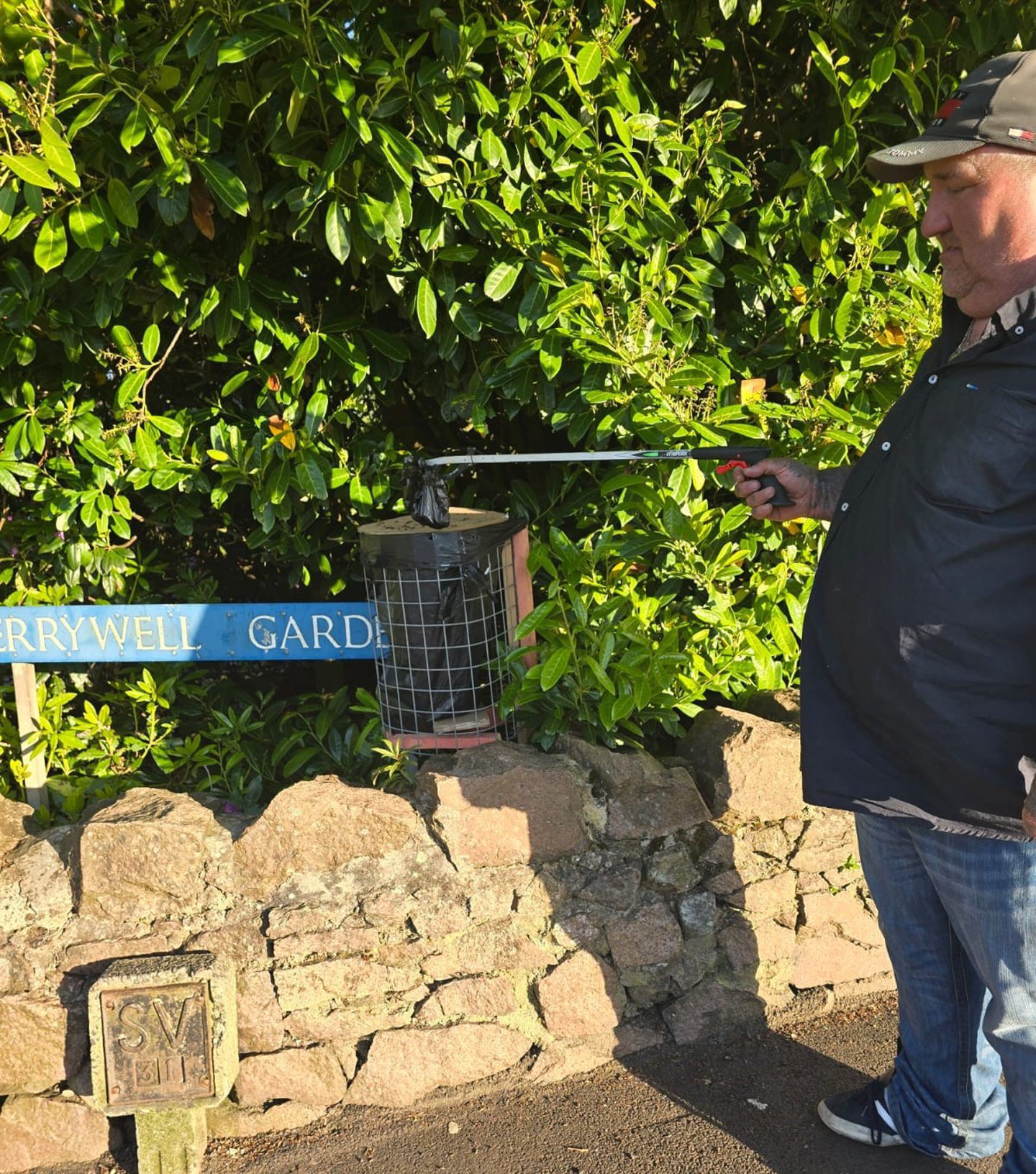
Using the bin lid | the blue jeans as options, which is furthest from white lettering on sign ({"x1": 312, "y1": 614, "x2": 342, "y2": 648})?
the blue jeans

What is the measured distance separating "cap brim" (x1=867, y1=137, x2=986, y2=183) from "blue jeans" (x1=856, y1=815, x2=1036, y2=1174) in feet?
3.98

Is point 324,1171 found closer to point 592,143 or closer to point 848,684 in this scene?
point 848,684

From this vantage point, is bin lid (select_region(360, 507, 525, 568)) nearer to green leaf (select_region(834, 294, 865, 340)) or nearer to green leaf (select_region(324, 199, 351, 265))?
green leaf (select_region(324, 199, 351, 265))

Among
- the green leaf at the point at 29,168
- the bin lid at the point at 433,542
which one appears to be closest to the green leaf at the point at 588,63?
the bin lid at the point at 433,542

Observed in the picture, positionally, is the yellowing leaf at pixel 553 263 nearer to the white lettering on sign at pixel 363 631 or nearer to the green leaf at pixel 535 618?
the green leaf at pixel 535 618

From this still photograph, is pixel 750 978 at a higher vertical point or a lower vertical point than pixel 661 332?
lower

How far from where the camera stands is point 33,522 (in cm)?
332

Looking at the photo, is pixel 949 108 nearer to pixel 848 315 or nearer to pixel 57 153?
pixel 848 315

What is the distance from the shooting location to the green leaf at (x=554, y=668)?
281 cm

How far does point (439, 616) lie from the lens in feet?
9.92

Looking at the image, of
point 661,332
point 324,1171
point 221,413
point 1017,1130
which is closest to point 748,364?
point 661,332

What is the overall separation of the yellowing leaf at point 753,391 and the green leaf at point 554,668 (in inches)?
30.4

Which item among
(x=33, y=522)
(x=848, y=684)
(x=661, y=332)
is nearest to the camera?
(x=848, y=684)

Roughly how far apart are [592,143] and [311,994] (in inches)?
85.4
